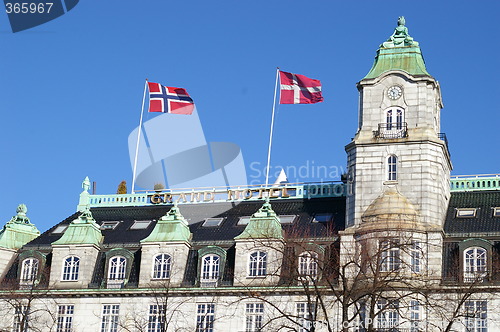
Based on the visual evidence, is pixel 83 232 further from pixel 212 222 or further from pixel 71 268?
pixel 212 222

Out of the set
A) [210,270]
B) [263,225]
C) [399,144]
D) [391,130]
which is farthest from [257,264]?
[391,130]

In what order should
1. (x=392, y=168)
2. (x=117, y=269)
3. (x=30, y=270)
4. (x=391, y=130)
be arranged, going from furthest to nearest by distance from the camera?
(x=30, y=270) < (x=117, y=269) < (x=391, y=130) < (x=392, y=168)

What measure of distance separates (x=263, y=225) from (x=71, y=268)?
600 inches

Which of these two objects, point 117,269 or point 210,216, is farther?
point 210,216

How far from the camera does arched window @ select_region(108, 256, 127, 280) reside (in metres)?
84.4

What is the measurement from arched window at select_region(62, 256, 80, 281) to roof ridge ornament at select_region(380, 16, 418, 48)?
28745 millimetres

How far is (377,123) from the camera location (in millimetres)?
83938

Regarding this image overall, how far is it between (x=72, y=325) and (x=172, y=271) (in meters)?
8.46

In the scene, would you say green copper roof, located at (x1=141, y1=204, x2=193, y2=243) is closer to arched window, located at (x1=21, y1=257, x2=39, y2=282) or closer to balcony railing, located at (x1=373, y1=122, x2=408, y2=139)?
arched window, located at (x1=21, y1=257, x2=39, y2=282)

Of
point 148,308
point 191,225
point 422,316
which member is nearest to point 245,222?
point 191,225

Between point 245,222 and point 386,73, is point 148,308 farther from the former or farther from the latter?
point 386,73

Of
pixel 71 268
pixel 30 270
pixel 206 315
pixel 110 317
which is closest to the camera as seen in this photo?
pixel 206 315

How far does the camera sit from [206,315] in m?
80.8

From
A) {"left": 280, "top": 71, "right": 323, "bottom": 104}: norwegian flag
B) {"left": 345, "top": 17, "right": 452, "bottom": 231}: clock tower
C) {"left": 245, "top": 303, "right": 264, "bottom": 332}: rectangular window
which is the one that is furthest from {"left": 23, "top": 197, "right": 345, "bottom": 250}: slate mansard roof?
{"left": 280, "top": 71, "right": 323, "bottom": 104}: norwegian flag
